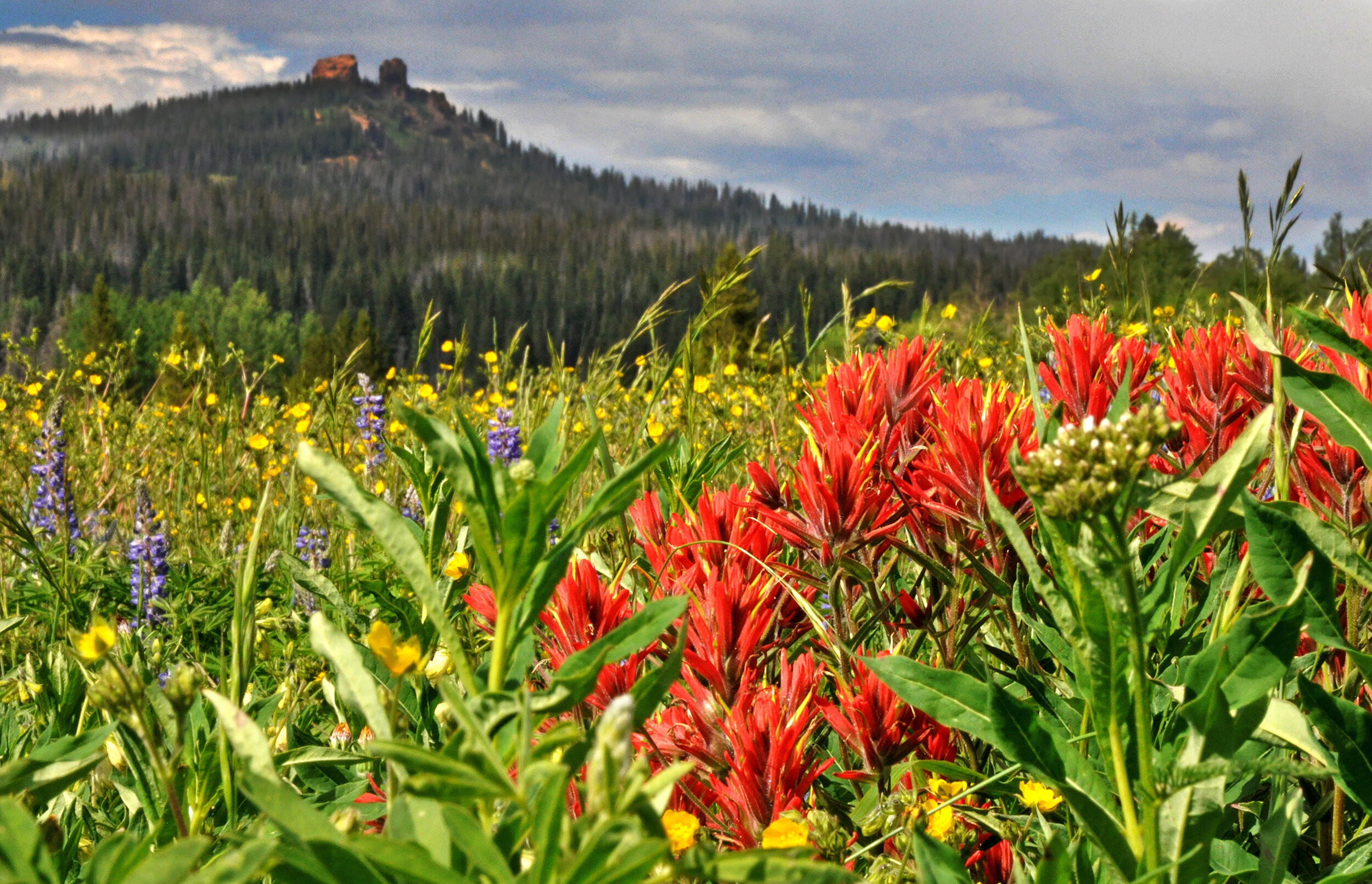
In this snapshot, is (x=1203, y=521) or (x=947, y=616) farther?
(x=947, y=616)

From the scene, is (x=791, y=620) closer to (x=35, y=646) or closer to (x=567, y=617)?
(x=567, y=617)

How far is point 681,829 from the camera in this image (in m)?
0.69

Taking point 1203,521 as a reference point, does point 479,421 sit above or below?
below

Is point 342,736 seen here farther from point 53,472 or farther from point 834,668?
point 53,472

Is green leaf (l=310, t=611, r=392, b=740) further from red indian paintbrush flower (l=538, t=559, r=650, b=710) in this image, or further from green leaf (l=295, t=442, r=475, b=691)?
red indian paintbrush flower (l=538, t=559, r=650, b=710)

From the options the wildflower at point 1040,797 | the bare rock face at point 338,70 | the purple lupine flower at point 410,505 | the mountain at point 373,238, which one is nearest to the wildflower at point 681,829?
the wildflower at point 1040,797

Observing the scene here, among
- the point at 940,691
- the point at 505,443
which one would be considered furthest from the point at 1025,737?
the point at 505,443

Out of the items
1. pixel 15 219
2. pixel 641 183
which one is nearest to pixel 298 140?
pixel 641 183

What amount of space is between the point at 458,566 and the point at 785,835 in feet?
1.60

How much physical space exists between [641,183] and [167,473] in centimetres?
16505

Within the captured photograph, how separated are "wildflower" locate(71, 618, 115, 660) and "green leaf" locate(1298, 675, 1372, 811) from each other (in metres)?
0.86

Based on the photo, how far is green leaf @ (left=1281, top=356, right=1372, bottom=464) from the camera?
75 cm

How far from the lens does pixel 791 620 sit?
1077 mm

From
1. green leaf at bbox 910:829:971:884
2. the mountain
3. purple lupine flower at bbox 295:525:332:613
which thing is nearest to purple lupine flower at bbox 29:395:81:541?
purple lupine flower at bbox 295:525:332:613
